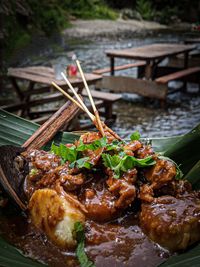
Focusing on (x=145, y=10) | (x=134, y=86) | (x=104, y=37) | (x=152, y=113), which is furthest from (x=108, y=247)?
(x=145, y=10)

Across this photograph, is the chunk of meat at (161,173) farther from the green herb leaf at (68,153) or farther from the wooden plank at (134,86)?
the wooden plank at (134,86)

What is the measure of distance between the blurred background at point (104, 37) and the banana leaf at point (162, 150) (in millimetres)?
3419

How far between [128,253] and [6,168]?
93 cm

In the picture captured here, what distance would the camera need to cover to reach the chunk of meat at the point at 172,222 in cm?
205

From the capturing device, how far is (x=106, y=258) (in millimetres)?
2049

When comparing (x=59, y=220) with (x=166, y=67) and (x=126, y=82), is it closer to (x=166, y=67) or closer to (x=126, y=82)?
(x=126, y=82)

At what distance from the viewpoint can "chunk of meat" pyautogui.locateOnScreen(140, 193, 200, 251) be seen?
205 centimetres

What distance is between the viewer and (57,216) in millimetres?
2143

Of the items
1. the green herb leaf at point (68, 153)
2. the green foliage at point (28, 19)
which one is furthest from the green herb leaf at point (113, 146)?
the green foliage at point (28, 19)

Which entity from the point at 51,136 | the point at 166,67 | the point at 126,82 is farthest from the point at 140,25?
the point at 51,136

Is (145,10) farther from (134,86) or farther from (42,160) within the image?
(42,160)

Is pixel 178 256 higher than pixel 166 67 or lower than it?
higher

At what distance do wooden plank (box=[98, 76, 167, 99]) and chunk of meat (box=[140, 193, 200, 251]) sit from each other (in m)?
8.12

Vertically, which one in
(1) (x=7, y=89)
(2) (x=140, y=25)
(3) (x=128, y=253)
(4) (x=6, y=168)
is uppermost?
(4) (x=6, y=168)
